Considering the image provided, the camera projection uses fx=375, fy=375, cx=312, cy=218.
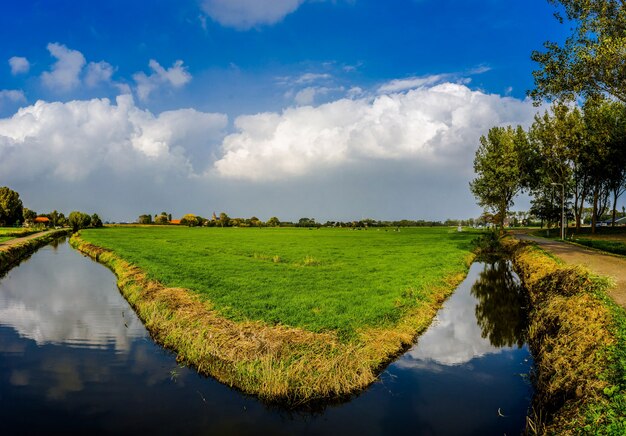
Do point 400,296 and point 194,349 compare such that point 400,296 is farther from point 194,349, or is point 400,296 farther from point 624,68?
point 624,68

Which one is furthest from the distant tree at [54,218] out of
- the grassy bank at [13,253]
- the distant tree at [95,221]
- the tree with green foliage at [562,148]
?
the tree with green foliage at [562,148]

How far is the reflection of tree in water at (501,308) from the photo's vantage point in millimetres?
18031

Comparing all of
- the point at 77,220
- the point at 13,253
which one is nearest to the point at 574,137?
the point at 13,253

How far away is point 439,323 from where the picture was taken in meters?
19.5

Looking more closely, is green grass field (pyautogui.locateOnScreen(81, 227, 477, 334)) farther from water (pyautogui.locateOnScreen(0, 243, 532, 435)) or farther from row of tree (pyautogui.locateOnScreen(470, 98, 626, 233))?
row of tree (pyautogui.locateOnScreen(470, 98, 626, 233))

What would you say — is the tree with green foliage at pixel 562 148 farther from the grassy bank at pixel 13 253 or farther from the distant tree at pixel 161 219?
the distant tree at pixel 161 219

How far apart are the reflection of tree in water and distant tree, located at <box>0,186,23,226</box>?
145m

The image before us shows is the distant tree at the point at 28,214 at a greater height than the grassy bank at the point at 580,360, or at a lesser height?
greater

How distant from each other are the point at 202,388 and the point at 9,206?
488 feet

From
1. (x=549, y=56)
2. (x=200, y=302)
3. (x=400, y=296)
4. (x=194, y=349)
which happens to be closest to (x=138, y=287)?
(x=200, y=302)

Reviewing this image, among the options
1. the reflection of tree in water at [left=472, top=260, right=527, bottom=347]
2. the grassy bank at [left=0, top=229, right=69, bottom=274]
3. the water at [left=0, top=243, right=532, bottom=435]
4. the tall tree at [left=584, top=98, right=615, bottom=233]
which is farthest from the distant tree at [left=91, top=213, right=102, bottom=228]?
the tall tree at [left=584, top=98, right=615, bottom=233]

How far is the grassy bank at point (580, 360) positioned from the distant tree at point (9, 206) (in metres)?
152

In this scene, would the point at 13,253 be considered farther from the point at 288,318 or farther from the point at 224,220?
the point at 224,220

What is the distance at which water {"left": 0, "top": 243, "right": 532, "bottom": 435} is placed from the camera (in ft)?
33.3
